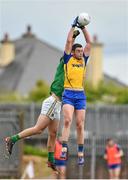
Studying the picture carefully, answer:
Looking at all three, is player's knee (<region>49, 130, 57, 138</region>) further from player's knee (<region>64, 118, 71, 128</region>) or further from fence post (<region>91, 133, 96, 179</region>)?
fence post (<region>91, 133, 96, 179</region>)

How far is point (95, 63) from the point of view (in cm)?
7638

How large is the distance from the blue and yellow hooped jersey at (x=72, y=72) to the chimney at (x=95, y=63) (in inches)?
2322

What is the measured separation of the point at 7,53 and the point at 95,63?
7.59 meters

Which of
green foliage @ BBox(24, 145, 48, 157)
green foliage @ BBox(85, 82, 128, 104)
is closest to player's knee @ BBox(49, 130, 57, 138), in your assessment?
green foliage @ BBox(24, 145, 48, 157)

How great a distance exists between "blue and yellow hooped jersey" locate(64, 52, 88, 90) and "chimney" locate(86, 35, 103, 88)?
2322 inches

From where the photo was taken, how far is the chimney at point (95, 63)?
74875 mm

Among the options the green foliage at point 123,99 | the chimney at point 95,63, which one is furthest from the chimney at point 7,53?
the green foliage at point 123,99

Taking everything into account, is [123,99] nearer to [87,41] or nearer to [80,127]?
[87,41]

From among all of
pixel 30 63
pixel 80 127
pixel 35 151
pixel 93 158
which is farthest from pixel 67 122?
pixel 30 63

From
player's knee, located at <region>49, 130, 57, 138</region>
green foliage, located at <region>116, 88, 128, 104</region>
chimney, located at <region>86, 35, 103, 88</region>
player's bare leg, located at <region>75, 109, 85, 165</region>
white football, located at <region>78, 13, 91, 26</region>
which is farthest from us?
chimney, located at <region>86, 35, 103, 88</region>

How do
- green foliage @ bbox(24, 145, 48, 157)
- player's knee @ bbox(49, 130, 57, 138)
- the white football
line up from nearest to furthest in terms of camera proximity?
the white football < player's knee @ bbox(49, 130, 57, 138) < green foliage @ bbox(24, 145, 48, 157)

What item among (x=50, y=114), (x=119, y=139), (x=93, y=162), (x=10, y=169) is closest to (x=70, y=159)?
(x=93, y=162)

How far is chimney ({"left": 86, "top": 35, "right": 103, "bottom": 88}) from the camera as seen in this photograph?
7488 cm

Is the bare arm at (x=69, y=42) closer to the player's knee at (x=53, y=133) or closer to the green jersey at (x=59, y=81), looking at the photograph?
the green jersey at (x=59, y=81)
